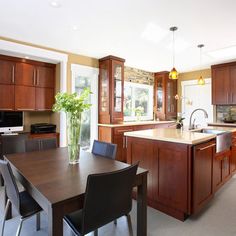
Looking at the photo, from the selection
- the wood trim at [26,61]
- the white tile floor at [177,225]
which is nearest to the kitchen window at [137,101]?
the wood trim at [26,61]

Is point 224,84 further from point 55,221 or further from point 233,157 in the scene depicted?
point 55,221

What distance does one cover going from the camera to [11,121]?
3.62 metres

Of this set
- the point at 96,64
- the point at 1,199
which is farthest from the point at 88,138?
the point at 1,199

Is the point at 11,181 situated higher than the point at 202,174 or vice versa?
the point at 11,181

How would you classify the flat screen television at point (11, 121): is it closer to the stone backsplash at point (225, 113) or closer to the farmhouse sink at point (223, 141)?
the farmhouse sink at point (223, 141)

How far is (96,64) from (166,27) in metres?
2.16

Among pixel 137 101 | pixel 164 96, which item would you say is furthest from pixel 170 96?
pixel 137 101

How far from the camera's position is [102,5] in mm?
2389

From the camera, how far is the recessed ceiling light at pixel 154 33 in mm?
3008

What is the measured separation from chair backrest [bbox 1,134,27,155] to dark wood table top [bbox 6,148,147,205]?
1097 mm

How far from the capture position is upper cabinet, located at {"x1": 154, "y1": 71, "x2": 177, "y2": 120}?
6117mm

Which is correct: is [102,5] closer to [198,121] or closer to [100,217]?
[100,217]

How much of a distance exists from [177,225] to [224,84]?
13.9ft

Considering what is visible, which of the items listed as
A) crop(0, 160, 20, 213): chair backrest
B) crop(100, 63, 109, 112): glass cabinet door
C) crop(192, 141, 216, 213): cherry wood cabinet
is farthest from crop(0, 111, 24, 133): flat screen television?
crop(192, 141, 216, 213): cherry wood cabinet
